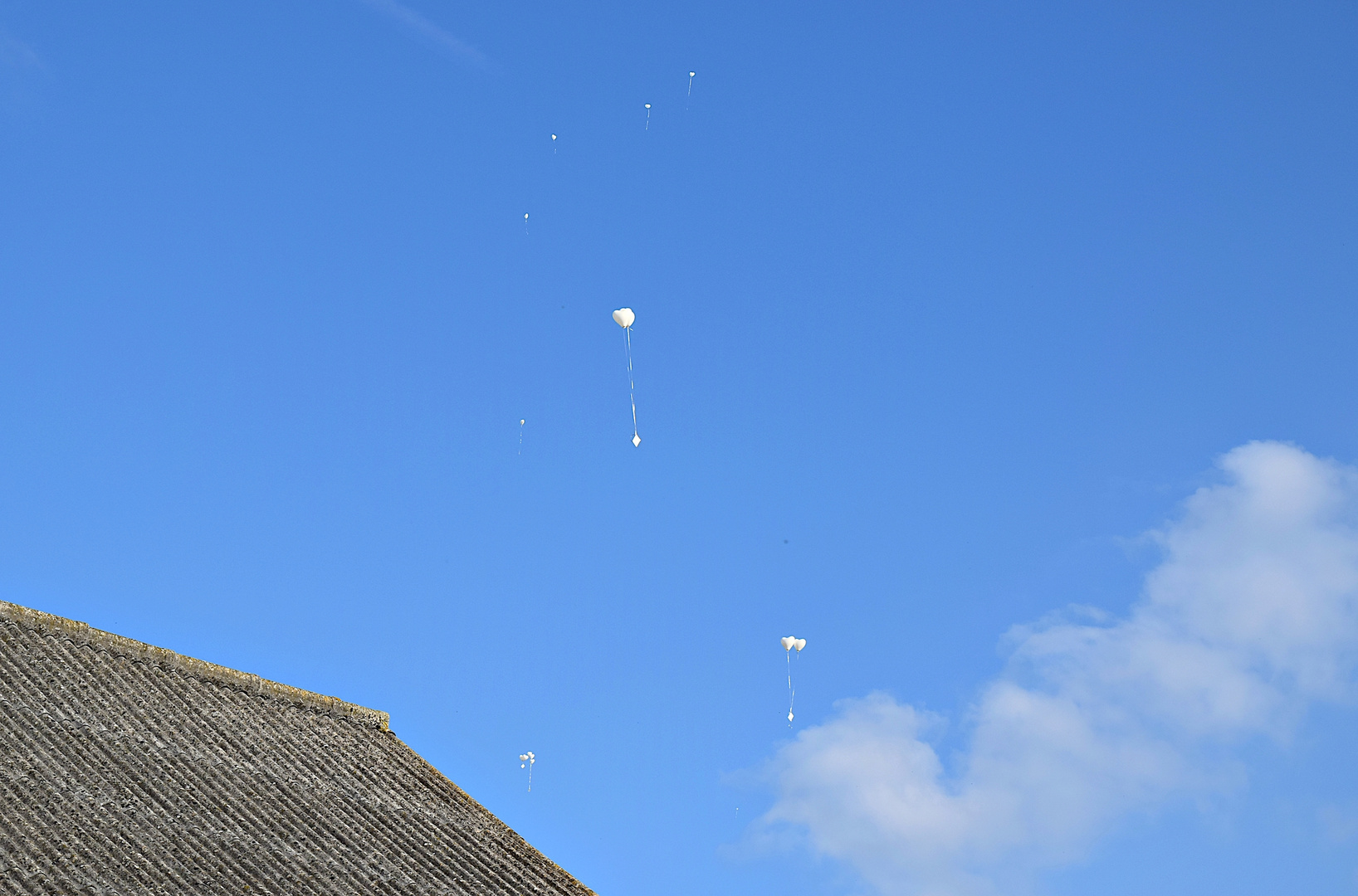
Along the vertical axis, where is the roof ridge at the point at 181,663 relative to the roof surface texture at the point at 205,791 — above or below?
above

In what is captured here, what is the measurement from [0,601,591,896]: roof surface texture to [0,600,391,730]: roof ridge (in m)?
0.02

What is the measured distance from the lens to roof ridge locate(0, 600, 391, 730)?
13.6m

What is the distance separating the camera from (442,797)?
14586 mm

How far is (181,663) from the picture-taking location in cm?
1440

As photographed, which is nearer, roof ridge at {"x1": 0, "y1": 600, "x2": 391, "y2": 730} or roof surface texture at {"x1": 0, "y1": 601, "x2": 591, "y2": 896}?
roof surface texture at {"x1": 0, "y1": 601, "x2": 591, "y2": 896}

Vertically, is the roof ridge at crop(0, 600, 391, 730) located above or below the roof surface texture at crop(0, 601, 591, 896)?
above

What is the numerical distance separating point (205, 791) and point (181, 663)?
7.15 feet

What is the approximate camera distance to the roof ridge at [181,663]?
13.6 m

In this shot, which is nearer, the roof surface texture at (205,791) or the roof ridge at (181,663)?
the roof surface texture at (205,791)

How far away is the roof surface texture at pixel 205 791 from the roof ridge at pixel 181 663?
17 millimetres

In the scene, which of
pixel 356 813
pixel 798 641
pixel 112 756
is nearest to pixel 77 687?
pixel 112 756

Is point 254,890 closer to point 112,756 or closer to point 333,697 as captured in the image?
point 112,756

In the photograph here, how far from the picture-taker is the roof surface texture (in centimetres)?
1124

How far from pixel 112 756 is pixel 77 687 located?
110cm
